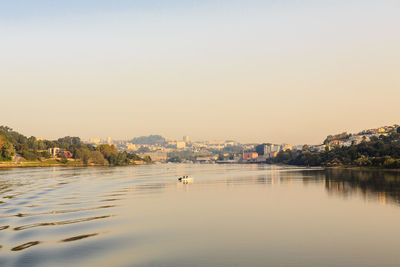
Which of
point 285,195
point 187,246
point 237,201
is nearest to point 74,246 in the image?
point 187,246

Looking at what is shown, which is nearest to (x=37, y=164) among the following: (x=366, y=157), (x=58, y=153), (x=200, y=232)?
(x=58, y=153)

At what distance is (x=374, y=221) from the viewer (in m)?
23.5

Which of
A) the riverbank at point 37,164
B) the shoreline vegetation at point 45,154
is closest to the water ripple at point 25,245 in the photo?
the riverbank at point 37,164

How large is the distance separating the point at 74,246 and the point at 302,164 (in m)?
136

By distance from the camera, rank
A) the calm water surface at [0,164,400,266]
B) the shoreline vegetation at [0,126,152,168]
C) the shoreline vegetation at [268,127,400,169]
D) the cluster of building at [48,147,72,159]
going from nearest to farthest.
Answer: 1. the calm water surface at [0,164,400,266]
2. the shoreline vegetation at [268,127,400,169]
3. the shoreline vegetation at [0,126,152,168]
4. the cluster of building at [48,147,72,159]

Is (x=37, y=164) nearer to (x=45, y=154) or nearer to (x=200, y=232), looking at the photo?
(x=45, y=154)

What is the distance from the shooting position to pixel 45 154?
14838 centimetres

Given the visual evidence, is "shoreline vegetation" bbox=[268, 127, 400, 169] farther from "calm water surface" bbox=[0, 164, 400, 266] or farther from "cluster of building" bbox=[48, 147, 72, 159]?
"cluster of building" bbox=[48, 147, 72, 159]

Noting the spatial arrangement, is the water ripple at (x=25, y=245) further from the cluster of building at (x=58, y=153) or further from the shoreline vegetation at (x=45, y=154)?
Result: the cluster of building at (x=58, y=153)

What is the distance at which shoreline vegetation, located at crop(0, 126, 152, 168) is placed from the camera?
12097cm

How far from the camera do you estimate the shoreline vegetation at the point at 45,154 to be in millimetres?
120975

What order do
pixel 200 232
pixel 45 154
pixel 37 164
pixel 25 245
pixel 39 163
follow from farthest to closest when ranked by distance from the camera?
pixel 45 154, pixel 39 163, pixel 37 164, pixel 200 232, pixel 25 245

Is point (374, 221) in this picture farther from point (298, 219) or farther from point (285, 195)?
point (285, 195)

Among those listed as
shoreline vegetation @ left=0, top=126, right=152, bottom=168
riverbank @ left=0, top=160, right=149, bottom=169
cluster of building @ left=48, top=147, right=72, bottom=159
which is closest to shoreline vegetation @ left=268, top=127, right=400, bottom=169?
shoreline vegetation @ left=0, top=126, right=152, bottom=168
